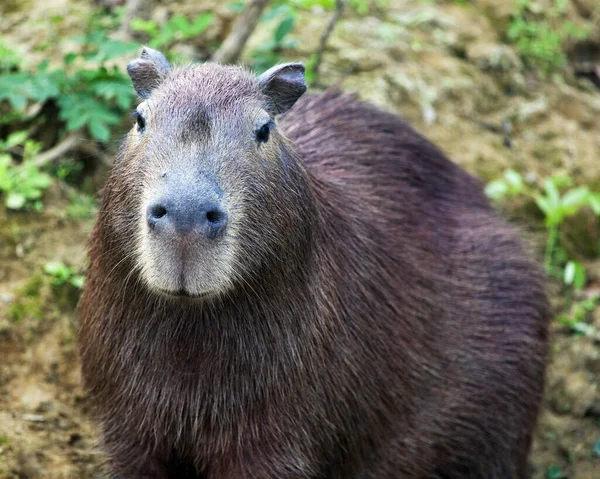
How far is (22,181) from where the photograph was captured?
6.17m

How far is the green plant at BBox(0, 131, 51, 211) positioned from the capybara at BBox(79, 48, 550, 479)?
1.63 m

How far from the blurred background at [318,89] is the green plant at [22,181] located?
0.04 ft

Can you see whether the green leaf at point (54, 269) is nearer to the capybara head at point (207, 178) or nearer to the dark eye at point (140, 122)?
the capybara head at point (207, 178)

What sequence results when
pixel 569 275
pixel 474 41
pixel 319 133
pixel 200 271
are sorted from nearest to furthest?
pixel 200 271
pixel 319 133
pixel 569 275
pixel 474 41

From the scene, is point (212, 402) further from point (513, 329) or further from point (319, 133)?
point (513, 329)

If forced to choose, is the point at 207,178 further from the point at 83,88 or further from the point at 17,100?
the point at 83,88

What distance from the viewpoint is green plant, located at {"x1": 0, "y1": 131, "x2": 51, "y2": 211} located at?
6.07 metres

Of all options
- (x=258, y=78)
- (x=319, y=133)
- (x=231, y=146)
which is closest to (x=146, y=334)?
(x=231, y=146)

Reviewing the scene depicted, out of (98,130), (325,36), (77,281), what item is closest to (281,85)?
(98,130)

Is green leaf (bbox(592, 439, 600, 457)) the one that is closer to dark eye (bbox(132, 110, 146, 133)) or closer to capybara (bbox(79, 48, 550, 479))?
capybara (bbox(79, 48, 550, 479))

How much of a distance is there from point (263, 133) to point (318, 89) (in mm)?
3651

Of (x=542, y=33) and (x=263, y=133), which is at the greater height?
(x=263, y=133)

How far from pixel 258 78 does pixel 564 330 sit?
12.9 feet

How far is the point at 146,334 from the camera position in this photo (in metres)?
4.30
